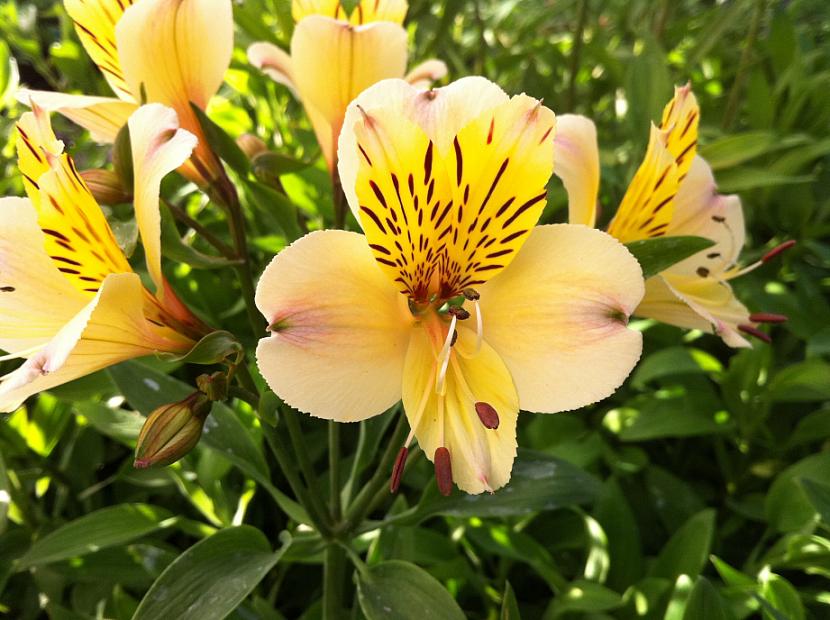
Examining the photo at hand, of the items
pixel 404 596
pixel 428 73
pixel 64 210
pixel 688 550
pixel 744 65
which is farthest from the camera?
pixel 744 65

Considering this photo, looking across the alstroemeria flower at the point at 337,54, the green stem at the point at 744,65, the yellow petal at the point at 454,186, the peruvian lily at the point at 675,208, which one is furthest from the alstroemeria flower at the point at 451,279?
the green stem at the point at 744,65

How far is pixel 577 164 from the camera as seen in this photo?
2.06ft

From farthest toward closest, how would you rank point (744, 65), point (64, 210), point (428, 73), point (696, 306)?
point (744, 65) → point (428, 73) → point (696, 306) → point (64, 210)

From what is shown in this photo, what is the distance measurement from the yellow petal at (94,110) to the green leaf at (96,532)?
505 mm

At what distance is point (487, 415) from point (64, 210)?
351mm

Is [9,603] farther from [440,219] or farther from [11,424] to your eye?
[440,219]

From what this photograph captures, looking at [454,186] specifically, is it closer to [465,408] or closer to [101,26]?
[465,408]

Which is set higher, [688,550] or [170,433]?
[170,433]

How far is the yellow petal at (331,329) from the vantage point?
496mm

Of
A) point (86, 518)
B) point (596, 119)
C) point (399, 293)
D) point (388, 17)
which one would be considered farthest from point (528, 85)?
point (86, 518)

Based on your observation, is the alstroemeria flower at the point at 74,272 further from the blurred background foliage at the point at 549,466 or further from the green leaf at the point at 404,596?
the green leaf at the point at 404,596

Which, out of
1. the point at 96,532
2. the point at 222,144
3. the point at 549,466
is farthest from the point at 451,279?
the point at 96,532

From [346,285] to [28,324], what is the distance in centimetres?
29

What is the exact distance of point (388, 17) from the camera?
2.60ft
